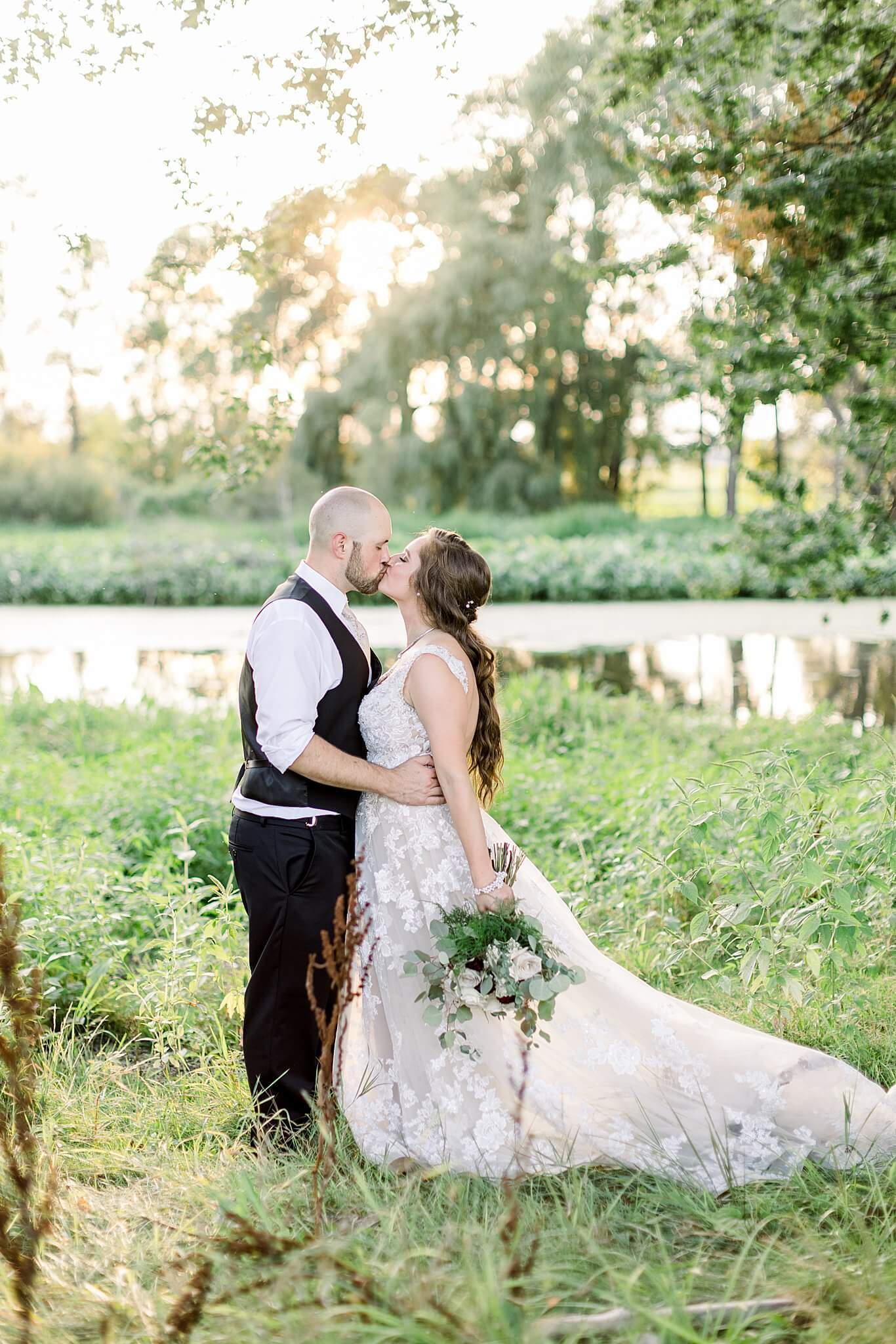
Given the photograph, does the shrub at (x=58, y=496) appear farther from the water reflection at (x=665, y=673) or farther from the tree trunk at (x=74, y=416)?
the water reflection at (x=665, y=673)

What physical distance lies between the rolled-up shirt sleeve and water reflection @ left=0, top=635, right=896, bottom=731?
658cm

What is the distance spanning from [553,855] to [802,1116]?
111 inches

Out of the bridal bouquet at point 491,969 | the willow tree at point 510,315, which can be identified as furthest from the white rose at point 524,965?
the willow tree at point 510,315

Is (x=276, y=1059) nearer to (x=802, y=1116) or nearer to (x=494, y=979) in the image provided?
(x=494, y=979)

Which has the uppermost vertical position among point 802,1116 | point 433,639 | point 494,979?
point 433,639

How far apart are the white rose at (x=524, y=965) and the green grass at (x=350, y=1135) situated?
0.54 m

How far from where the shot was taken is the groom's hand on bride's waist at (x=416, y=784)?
3402mm

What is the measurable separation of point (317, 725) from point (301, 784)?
0.19m

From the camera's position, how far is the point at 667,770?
682cm

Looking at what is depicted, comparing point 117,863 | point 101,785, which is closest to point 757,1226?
point 117,863

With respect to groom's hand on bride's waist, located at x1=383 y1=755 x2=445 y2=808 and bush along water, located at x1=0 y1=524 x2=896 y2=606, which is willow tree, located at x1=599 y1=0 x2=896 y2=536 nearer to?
groom's hand on bride's waist, located at x1=383 y1=755 x2=445 y2=808

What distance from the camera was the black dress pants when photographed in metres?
3.49

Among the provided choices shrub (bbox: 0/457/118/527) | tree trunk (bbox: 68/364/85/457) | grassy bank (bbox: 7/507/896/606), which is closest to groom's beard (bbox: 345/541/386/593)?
grassy bank (bbox: 7/507/896/606)

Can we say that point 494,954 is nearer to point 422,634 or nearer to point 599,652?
point 422,634
